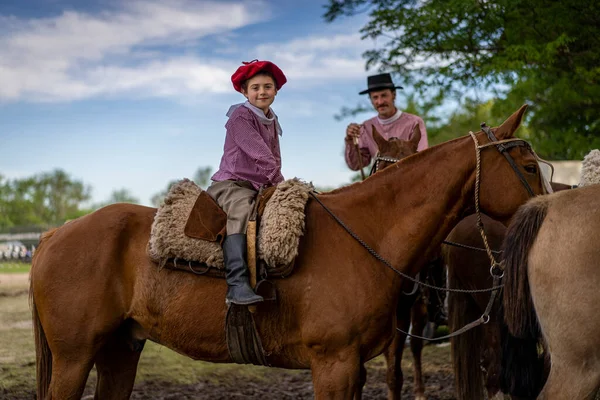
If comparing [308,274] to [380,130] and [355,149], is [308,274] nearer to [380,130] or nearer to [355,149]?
[355,149]

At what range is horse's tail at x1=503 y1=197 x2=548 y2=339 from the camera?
3629 millimetres

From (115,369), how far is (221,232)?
54.7 inches

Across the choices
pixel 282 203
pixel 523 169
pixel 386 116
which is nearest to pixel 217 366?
pixel 386 116

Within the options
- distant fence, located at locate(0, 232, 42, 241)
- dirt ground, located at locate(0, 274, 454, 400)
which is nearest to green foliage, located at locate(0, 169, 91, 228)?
distant fence, located at locate(0, 232, 42, 241)

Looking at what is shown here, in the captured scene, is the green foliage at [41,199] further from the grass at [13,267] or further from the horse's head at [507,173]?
the horse's head at [507,173]

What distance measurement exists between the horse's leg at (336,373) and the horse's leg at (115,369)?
1.40 metres

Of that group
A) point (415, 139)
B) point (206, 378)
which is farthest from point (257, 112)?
point (206, 378)

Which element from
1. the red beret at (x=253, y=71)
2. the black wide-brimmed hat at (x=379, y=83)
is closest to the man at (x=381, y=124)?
the black wide-brimmed hat at (x=379, y=83)

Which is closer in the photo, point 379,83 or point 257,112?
point 257,112

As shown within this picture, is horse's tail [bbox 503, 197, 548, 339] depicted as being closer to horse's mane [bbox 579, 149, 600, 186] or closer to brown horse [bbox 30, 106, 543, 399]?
Result: brown horse [bbox 30, 106, 543, 399]

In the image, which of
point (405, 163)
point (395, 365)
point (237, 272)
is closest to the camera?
point (237, 272)

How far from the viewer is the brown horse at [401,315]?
17.9ft

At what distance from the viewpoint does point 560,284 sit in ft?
11.2

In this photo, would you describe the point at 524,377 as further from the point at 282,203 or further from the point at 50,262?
the point at 50,262
